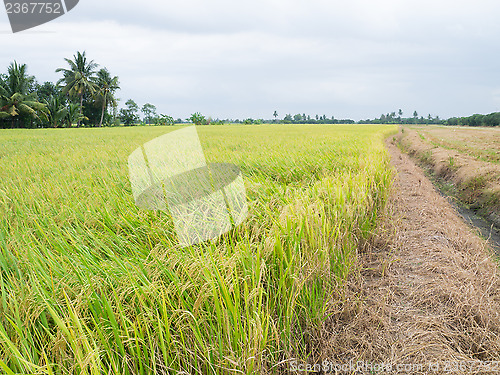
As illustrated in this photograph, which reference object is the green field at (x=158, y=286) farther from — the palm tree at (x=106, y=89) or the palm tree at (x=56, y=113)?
the palm tree at (x=56, y=113)

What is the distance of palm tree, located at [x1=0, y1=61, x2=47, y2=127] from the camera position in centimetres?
2395

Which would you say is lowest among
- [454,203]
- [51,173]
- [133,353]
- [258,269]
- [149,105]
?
[454,203]

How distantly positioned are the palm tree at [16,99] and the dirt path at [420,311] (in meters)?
29.4

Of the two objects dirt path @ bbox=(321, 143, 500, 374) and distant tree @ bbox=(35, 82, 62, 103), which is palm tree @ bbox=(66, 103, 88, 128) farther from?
dirt path @ bbox=(321, 143, 500, 374)

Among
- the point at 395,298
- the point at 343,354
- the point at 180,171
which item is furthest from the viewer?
the point at 180,171

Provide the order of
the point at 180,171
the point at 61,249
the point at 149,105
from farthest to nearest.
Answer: the point at 149,105
the point at 180,171
the point at 61,249

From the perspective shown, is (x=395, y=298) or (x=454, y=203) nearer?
(x=395, y=298)

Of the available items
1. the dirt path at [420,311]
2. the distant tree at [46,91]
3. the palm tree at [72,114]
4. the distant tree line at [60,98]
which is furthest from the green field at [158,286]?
the distant tree at [46,91]

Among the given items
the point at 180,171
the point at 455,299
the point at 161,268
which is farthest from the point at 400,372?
the point at 180,171

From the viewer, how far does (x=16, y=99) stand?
24.2 metres

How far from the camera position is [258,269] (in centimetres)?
127

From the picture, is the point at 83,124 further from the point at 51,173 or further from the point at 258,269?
the point at 258,269

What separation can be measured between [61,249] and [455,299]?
8.29ft

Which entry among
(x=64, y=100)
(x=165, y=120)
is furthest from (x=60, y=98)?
(x=165, y=120)
